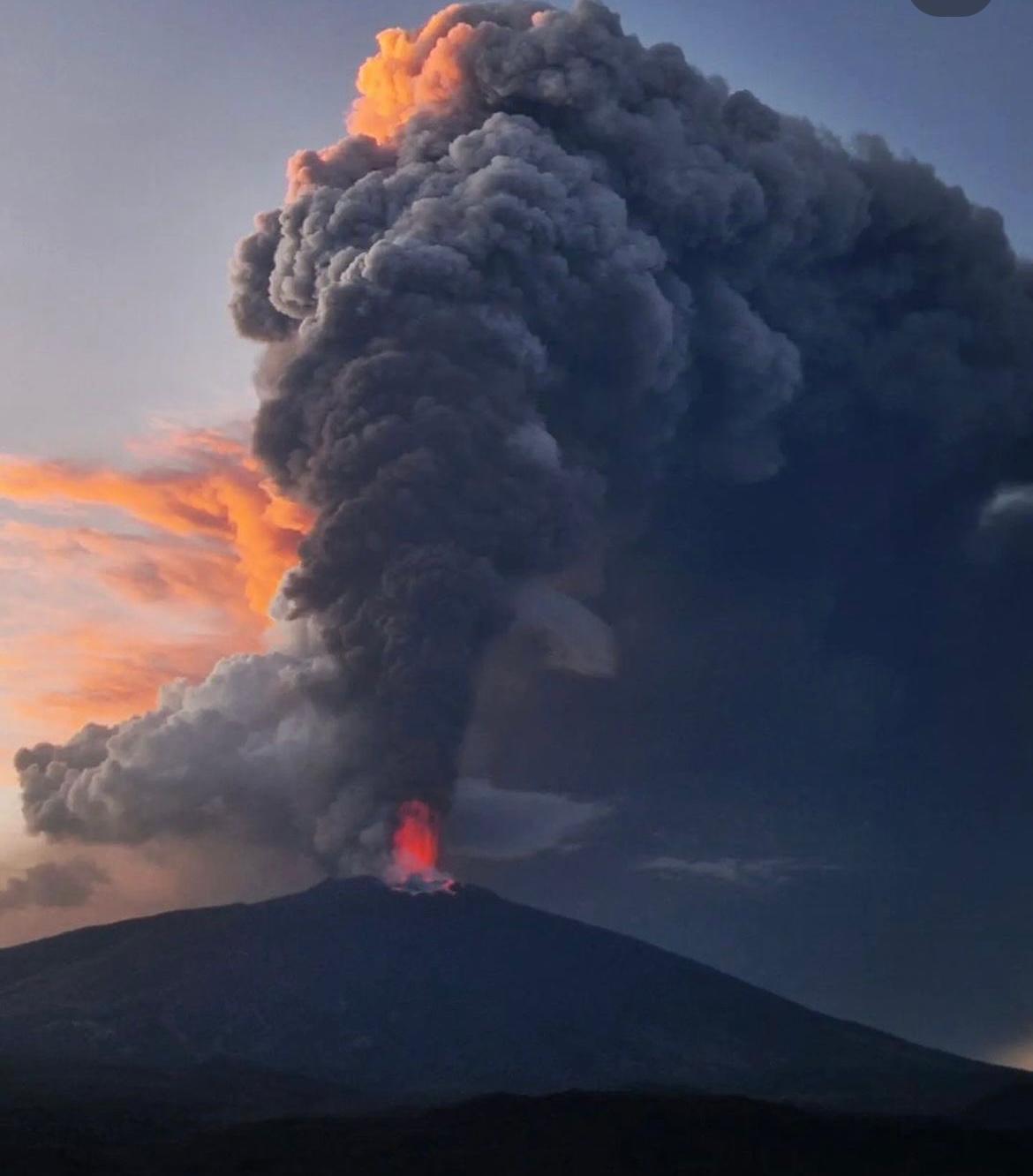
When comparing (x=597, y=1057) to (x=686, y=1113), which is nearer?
(x=686, y=1113)

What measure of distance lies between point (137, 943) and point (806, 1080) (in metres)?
31.0

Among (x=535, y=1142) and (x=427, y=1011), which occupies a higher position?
(x=427, y=1011)

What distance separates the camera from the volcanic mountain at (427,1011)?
60.3m

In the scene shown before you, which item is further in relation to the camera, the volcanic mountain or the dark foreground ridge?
the volcanic mountain

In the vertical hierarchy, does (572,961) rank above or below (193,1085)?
above

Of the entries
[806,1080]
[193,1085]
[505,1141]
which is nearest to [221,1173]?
[505,1141]

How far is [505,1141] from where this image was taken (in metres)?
44.9

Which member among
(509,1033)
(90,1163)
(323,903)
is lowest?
(90,1163)

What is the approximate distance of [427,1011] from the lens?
6519 cm

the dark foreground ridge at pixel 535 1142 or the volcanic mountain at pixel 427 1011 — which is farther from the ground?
the volcanic mountain at pixel 427 1011

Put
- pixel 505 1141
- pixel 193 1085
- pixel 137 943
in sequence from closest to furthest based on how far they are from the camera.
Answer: pixel 505 1141 → pixel 193 1085 → pixel 137 943

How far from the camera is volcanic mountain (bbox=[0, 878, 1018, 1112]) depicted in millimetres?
60312

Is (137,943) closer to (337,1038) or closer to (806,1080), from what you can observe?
(337,1038)

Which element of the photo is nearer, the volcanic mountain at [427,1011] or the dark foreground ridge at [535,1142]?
the dark foreground ridge at [535,1142]
